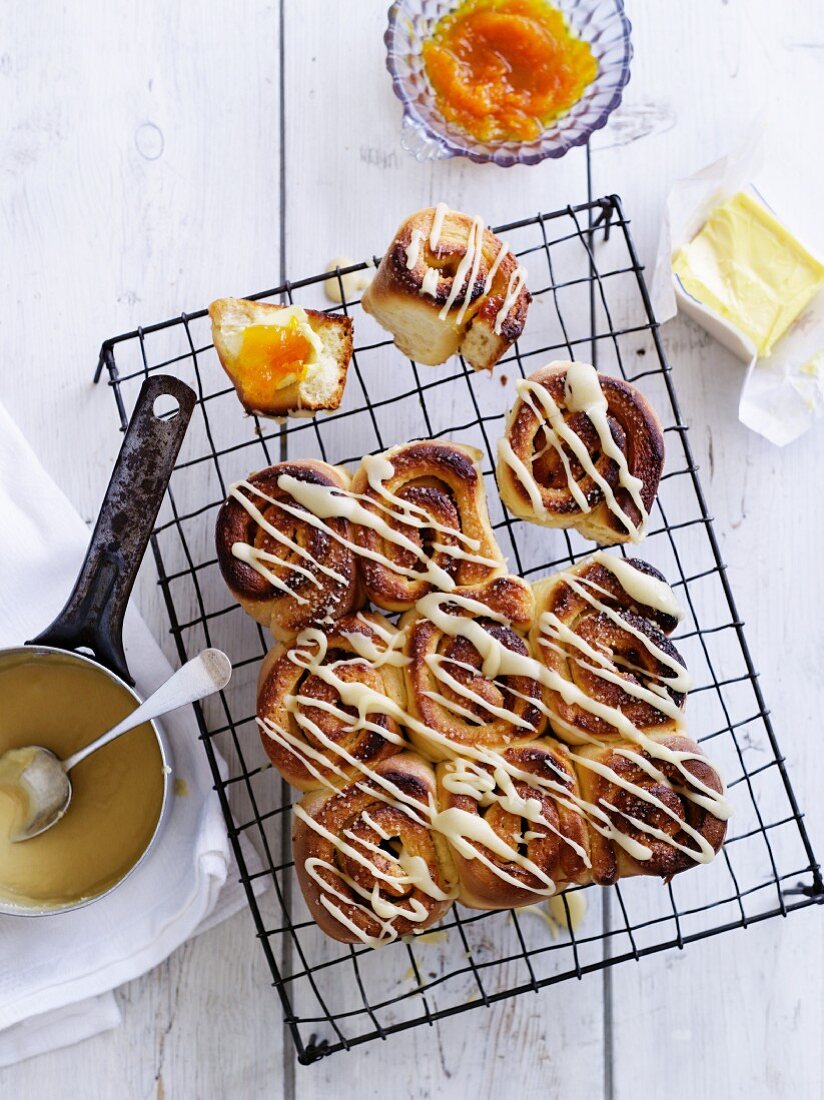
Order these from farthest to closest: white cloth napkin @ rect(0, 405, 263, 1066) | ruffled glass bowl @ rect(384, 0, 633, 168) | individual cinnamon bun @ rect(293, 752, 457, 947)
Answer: ruffled glass bowl @ rect(384, 0, 633, 168) → white cloth napkin @ rect(0, 405, 263, 1066) → individual cinnamon bun @ rect(293, 752, 457, 947)

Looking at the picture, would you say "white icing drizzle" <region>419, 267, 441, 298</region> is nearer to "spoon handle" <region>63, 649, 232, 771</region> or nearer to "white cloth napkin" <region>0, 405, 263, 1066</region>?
"spoon handle" <region>63, 649, 232, 771</region>

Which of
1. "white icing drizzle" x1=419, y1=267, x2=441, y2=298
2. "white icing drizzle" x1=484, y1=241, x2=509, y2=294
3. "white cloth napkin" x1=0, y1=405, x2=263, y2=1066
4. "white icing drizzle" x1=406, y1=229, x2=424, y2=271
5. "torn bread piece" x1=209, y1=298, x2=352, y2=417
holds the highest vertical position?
"white icing drizzle" x1=406, y1=229, x2=424, y2=271

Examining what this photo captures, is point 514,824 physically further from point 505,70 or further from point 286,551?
point 505,70

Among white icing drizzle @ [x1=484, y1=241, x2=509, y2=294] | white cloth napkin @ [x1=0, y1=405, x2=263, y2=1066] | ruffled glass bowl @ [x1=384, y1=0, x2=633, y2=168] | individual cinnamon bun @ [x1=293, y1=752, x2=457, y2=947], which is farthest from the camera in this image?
ruffled glass bowl @ [x1=384, y1=0, x2=633, y2=168]

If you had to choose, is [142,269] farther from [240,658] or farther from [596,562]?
[596,562]

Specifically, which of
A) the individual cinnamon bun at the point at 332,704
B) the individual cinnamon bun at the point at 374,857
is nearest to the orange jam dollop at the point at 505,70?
the individual cinnamon bun at the point at 332,704

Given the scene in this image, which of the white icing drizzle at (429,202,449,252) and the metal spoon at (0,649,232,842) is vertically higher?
the white icing drizzle at (429,202,449,252)

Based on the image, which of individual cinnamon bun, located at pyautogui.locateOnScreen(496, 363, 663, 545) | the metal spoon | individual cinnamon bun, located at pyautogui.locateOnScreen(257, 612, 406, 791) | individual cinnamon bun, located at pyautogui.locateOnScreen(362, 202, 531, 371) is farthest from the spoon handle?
individual cinnamon bun, located at pyautogui.locateOnScreen(362, 202, 531, 371)
